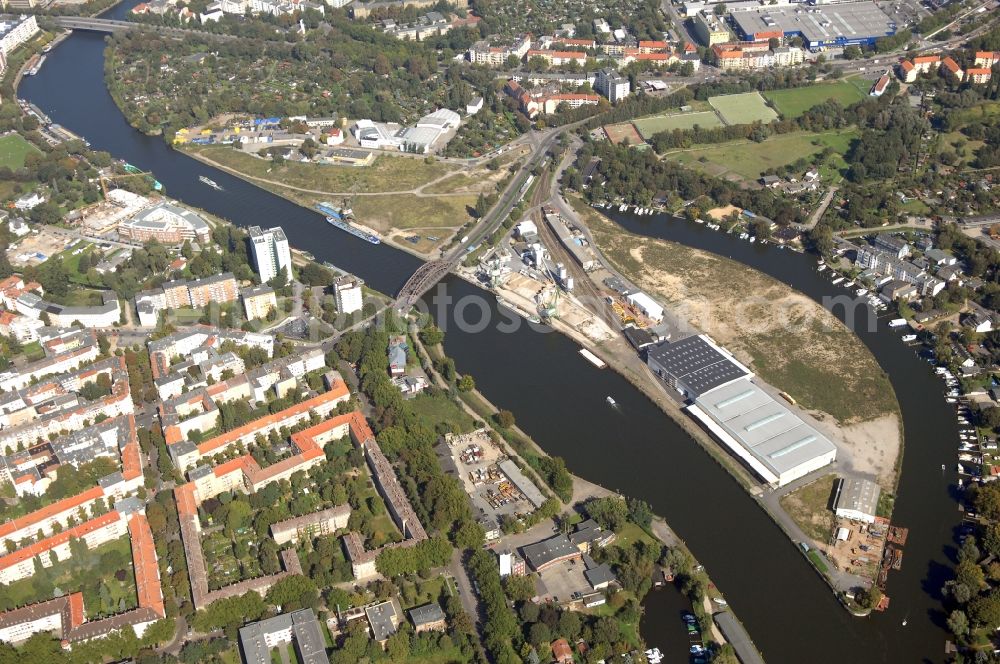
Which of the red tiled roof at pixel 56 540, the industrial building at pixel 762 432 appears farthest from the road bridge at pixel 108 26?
the industrial building at pixel 762 432

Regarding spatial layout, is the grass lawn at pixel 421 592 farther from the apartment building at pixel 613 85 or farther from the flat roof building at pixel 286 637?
the apartment building at pixel 613 85

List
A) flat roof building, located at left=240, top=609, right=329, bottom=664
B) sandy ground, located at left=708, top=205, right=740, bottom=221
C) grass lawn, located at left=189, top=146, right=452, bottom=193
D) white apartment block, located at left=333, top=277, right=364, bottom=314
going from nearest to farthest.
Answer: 1. flat roof building, located at left=240, top=609, right=329, bottom=664
2. white apartment block, located at left=333, top=277, right=364, bottom=314
3. sandy ground, located at left=708, top=205, right=740, bottom=221
4. grass lawn, located at left=189, top=146, right=452, bottom=193

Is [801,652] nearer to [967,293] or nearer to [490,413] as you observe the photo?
[490,413]

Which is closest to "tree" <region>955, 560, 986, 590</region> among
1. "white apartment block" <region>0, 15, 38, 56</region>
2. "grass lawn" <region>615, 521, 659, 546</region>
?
"grass lawn" <region>615, 521, 659, 546</region>

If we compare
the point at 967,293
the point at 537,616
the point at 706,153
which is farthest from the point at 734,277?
the point at 537,616

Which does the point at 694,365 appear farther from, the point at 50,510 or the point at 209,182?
the point at 209,182

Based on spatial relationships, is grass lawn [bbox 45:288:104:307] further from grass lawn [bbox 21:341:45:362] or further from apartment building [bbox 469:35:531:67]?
apartment building [bbox 469:35:531:67]
